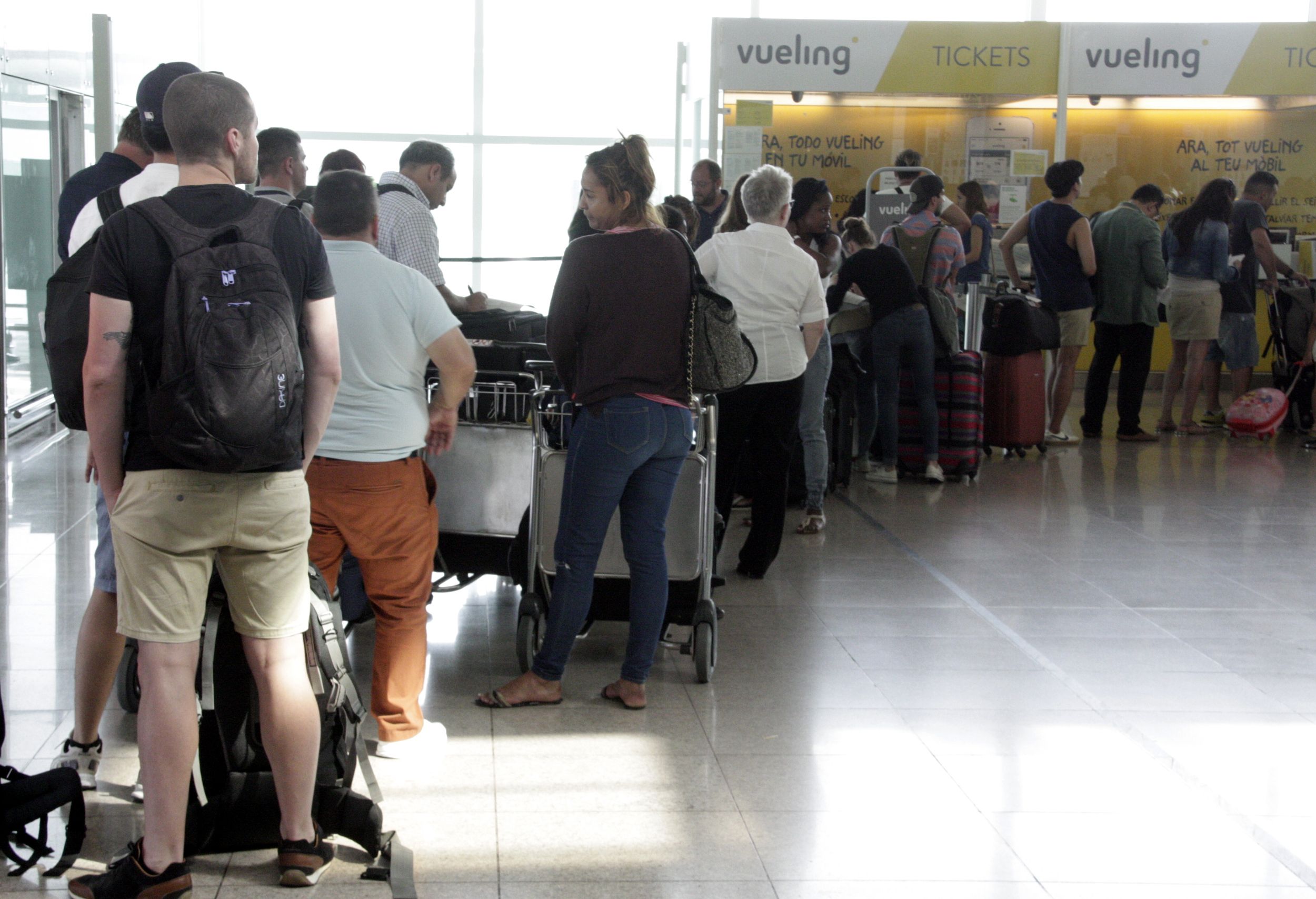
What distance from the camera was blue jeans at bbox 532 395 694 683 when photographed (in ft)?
11.3

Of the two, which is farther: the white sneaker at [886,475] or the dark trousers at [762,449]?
the white sneaker at [886,475]

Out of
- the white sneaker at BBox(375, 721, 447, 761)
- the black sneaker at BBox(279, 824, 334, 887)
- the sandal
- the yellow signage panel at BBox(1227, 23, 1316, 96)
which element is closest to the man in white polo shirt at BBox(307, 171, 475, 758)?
the white sneaker at BBox(375, 721, 447, 761)

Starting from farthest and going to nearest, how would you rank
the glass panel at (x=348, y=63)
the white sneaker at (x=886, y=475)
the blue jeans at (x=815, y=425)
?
the glass panel at (x=348, y=63)
the white sneaker at (x=886, y=475)
the blue jeans at (x=815, y=425)

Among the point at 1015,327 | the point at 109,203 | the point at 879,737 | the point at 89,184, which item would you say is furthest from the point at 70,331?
the point at 1015,327

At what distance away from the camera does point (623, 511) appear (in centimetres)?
357

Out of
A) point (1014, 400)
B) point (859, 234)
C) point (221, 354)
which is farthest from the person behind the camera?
point (1014, 400)

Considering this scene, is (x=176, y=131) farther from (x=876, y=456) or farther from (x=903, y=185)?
(x=903, y=185)

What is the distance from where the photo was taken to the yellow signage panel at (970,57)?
10516mm

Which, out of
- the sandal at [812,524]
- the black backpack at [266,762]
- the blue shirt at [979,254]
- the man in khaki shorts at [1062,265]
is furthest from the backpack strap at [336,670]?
the man in khaki shorts at [1062,265]

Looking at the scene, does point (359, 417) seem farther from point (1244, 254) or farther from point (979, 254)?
point (1244, 254)

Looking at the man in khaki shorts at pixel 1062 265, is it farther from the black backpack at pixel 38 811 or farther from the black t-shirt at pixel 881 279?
the black backpack at pixel 38 811

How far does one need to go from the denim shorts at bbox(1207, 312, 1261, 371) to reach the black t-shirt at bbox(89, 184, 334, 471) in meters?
8.34

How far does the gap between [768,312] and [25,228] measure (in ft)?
20.1

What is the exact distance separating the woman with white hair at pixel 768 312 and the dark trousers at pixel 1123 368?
15.0 feet
